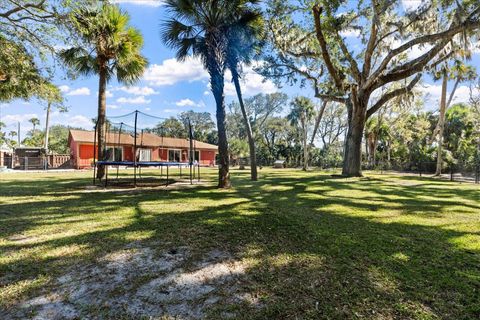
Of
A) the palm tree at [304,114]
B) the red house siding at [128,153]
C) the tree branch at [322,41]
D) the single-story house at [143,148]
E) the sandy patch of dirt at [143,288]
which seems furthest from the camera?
the palm tree at [304,114]

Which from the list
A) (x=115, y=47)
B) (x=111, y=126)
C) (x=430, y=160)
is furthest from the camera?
(x=430, y=160)

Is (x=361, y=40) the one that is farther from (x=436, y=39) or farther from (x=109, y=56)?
(x=109, y=56)

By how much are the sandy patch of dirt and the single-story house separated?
14.7 m

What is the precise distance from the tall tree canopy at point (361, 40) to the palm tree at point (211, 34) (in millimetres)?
3831

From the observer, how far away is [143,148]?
69.8ft

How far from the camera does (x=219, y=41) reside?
825 centimetres

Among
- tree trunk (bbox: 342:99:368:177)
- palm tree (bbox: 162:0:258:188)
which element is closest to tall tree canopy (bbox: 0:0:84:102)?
palm tree (bbox: 162:0:258:188)

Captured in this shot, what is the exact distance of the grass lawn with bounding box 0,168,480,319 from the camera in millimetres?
1991

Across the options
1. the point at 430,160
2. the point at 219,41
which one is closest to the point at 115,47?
the point at 219,41

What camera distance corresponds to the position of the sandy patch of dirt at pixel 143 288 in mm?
1924

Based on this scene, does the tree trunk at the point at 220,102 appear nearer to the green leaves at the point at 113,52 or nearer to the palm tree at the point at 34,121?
the green leaves at the point at 113,52

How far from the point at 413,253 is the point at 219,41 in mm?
7544

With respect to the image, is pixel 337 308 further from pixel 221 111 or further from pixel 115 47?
pixel 115 47

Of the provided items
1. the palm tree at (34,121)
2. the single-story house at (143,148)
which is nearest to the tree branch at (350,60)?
the single-story house at (143,148)
